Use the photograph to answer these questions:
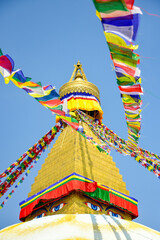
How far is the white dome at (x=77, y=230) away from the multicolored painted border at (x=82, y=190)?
159cm

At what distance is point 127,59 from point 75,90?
8590mm

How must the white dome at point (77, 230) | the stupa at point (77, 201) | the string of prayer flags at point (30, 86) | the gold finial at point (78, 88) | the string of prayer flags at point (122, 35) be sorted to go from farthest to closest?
the gold finial at point (78, 88) → the stupa at point (77, 201) → the string of prayer flags at point (30, 86) → the white dome at point (77, 230) → the string of prayer flags at point (122, 35)

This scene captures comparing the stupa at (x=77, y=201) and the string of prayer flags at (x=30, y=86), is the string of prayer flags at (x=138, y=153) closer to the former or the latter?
the stupa at (x=77, y=201)

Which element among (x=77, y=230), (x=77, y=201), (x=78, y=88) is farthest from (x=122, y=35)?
(x=78, y=88)

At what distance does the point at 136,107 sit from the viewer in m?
6.81

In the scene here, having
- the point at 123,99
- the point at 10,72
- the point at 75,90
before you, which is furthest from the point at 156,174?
the point at 75,90

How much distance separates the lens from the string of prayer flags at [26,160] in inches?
403

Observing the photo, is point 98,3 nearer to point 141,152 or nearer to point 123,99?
point 123,99

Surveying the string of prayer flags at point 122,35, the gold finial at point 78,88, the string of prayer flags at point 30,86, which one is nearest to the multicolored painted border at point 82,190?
the string of prayer flags at point 30,86

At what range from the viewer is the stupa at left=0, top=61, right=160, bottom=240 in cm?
569

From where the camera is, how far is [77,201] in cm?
787

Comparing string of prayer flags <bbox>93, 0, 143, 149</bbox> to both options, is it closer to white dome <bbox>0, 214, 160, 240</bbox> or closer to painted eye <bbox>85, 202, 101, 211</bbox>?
white dome <bbox>0, 214, 160, 240</bbox>

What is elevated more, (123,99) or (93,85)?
(93,85)

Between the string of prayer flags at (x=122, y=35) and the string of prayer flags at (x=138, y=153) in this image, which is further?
the string of prayer flags at (x=138, y=153)
